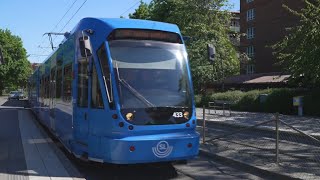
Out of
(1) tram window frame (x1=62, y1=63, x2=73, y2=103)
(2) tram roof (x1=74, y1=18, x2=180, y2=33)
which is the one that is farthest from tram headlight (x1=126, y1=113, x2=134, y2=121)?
(1) tram window frame (x1=62, y1=63, x2=73, y2=103)

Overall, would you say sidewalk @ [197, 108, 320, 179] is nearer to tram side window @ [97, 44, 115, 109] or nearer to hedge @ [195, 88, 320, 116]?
tram side window @ [97, 44, 115, 109]

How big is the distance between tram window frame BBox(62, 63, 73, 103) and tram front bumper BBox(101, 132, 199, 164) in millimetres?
2487

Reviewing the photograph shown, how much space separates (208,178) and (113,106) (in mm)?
2340

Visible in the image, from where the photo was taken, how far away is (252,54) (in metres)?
63.2

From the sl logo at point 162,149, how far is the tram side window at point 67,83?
117 inches

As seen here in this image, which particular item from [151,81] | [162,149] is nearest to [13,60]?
[151,81]

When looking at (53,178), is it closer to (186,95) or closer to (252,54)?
(186,95)

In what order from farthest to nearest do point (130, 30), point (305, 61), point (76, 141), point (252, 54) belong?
point (252, 54), point (305, 61), point (76, 141), point (130, 30)

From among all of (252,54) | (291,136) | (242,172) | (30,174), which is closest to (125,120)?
(30,174)

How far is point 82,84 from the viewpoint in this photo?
9.16 m

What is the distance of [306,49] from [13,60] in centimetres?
6837

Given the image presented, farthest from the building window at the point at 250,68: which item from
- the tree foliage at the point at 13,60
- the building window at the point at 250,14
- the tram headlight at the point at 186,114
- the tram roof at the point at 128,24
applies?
the tram headlight at the point at 186,114

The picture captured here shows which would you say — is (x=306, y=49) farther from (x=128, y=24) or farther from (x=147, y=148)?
(x=147, y=148)

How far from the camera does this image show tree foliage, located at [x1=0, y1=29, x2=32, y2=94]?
81500 millimetres
